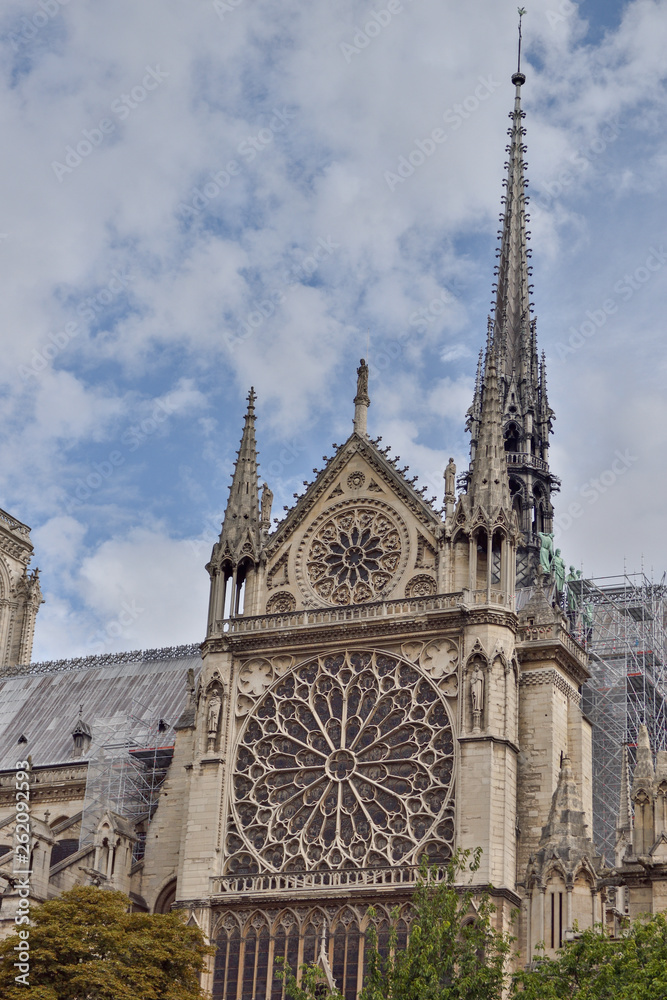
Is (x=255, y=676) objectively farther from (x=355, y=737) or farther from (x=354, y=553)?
(x=354, y=553)

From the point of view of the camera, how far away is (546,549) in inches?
2906

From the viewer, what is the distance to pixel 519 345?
264ft

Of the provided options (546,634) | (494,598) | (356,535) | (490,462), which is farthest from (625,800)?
(356,535)

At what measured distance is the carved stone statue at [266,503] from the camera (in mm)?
52812

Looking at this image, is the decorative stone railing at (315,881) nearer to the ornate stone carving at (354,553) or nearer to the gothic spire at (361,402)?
the ornate stone carving at (354,553)

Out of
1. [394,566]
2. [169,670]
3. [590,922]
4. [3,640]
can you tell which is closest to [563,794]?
[590,922]

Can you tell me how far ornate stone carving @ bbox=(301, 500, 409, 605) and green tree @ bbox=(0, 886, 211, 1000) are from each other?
12030 millimetres

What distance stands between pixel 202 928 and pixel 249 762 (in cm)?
499

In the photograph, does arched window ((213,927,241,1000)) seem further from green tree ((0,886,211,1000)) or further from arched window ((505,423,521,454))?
arched window ((505,423,521,454))

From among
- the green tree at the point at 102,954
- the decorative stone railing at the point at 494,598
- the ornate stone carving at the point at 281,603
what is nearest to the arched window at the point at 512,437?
the ornate stone carving at the point at 281,603

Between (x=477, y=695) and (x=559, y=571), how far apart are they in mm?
28080

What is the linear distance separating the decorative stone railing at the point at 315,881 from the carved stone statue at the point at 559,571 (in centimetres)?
2816

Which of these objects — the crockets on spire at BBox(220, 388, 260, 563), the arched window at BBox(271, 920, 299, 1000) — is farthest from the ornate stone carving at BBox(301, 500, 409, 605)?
the arched window at BBox(271, 920, 299, 1000)

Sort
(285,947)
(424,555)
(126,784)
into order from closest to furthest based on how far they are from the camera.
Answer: (285,947)
(424,555)
(126,784)
